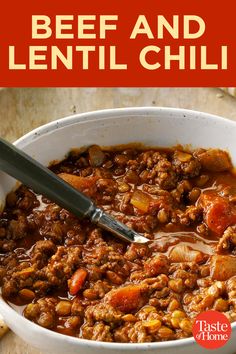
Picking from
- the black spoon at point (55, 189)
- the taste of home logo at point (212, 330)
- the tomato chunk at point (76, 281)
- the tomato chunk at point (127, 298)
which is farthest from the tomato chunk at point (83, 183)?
the taste of home logo at point (212, 330)

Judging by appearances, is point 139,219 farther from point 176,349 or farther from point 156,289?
point 176,349

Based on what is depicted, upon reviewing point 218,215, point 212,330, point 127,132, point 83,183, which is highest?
point 127,132

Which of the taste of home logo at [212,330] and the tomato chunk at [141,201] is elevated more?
the tomato chunk at [141,201]

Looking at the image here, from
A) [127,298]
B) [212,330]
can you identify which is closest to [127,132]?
[127,298]

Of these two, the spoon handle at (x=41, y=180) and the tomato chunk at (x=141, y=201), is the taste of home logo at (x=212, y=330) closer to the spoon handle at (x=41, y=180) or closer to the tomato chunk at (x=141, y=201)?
the tomato chunk at (x=141, y=201)

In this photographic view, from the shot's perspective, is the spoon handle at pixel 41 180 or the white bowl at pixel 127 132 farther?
the white bowl at pixel 127 132

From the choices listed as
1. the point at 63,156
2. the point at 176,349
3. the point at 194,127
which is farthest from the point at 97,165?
the point at 176,349

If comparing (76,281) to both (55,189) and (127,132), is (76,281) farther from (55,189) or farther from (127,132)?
(127,132)
